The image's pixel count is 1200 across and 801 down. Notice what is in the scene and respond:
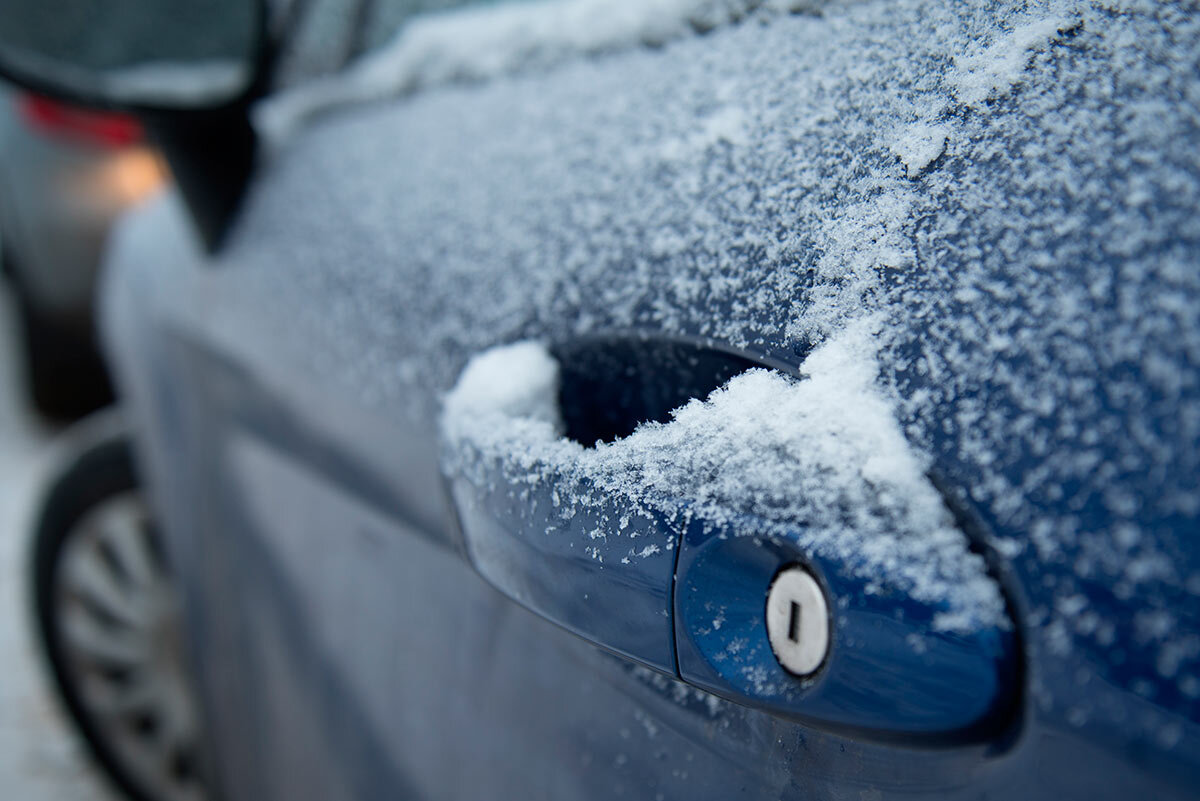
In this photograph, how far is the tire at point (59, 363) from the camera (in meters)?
3.88

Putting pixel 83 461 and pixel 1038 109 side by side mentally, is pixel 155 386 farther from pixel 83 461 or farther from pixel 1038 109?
pixel 1038 109

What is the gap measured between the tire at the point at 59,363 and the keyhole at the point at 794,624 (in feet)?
13.4

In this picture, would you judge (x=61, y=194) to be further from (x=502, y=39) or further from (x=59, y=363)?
(x=502, y=39)

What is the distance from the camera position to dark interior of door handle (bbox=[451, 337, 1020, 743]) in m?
0.44

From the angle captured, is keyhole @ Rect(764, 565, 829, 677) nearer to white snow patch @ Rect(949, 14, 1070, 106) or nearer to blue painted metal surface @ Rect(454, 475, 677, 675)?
blue painted metal surface @ Rect(454, 475, 677, 675)

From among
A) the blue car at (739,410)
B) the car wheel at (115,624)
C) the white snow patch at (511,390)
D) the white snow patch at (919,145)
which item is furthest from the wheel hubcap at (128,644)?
the white snow patch at (919,145)

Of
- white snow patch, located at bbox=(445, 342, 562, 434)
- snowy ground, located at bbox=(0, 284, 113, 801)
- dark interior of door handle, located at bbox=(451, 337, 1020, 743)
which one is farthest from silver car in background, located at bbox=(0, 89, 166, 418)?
dark interior of door handle, located at bbox=(451, 337, 1020, 743)

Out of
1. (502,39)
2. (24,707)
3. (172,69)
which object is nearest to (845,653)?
(502,39)

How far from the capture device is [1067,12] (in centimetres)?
54

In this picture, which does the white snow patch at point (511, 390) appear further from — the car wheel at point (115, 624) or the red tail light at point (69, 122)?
the red tail light at point (69, 122)

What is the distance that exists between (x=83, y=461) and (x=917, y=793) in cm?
218

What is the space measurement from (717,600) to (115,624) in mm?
2091

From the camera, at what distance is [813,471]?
1.64 feet

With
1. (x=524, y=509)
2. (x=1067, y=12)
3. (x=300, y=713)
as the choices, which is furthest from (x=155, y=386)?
(x=1067, y=12)
